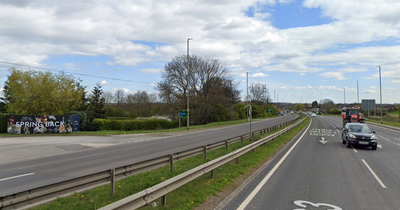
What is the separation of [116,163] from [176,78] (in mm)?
39937

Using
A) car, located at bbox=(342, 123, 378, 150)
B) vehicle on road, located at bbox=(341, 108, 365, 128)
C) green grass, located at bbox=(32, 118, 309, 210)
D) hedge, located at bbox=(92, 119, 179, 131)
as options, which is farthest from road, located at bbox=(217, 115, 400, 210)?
hedge, located at bbox=(92, 119, 179, 131)

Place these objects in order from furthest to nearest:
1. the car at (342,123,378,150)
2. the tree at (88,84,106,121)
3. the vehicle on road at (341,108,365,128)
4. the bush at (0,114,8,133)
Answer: the tree at (88,84,106,121)
the vehicle on road at (341,108,365,128)
the bush at (0,114,8,133)
the car at (342,123,378,150)

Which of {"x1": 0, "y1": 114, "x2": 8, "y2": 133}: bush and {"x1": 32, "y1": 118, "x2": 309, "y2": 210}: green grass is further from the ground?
{"x1": 0, "y1": 114, "x2": 8, "y2": 133}: bush

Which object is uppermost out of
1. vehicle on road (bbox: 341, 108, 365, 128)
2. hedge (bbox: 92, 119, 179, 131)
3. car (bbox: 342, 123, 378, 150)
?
vehicle on road (bbox: 341, 108, 365, 128)

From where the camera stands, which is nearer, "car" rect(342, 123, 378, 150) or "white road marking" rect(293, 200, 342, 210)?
"white road marking" rect(293, 200, 342, 210)

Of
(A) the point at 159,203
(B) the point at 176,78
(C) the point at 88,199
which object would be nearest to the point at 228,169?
(A) the point at 159,203

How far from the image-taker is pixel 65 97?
3591 centimetres

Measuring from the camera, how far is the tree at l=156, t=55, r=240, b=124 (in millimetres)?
50781

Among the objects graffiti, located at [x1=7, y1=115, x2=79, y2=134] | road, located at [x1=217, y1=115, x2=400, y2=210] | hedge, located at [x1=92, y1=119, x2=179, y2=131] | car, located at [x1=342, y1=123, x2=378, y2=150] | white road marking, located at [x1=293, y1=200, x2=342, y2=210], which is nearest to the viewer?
white road marking, located at [x1=293, y1=200, x2=342, y2=210]

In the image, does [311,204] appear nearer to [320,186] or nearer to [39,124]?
[320,186]

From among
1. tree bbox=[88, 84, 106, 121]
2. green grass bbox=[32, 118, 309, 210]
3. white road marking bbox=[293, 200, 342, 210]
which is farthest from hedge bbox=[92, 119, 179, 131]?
white road marking bbox=[293, 200, 342, 210]

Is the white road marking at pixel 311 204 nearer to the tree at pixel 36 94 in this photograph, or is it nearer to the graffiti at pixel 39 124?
the graffiti at pixel 39 124

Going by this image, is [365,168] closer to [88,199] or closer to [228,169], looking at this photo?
[228,169]

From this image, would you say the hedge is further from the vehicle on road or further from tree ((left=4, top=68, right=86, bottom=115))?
the vehicle on road
